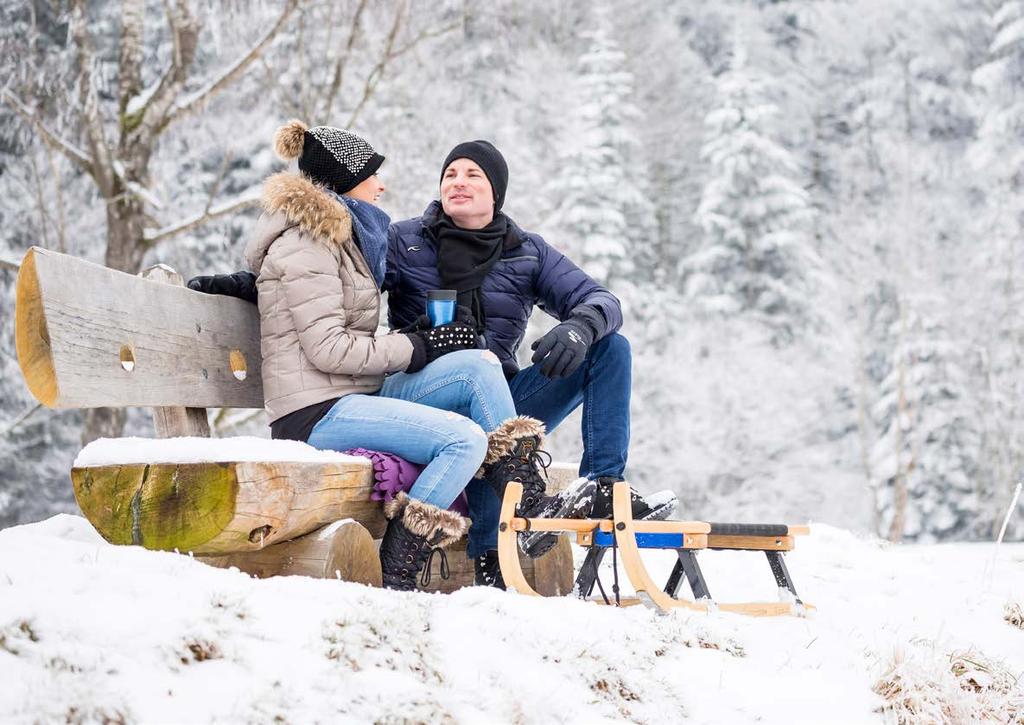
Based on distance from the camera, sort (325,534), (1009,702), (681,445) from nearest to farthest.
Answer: (1009,702) < (325,534) < (681,445)

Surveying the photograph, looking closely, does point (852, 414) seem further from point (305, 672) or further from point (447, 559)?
point (305, 672)

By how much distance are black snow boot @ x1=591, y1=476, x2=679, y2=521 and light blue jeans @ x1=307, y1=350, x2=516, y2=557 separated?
43 centimetres

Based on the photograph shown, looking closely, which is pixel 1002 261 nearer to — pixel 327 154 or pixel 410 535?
pixel 327 154

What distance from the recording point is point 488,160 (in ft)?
13.2

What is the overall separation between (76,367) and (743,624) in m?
2.07

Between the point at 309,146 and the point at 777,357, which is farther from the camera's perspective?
the point at 777,357

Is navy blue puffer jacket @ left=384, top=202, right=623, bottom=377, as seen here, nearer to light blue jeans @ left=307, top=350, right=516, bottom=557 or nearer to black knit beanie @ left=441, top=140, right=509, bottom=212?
black knit beanie @ left=441, top=140, right=509, bottom=212

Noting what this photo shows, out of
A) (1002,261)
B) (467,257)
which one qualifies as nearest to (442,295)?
(467,257)

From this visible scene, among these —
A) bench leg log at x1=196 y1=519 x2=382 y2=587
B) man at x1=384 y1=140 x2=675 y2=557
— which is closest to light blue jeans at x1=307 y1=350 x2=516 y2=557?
bench leg log at x1=196 y1=519 x2=382 y2=587

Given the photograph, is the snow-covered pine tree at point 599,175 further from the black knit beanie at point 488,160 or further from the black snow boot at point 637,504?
the black snow boot at point 637,504

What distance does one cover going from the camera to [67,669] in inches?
70.7

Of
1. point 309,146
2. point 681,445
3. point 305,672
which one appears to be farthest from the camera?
point 681,445

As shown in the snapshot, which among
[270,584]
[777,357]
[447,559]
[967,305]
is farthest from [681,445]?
[270,584]

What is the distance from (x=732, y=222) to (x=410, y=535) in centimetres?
2393
